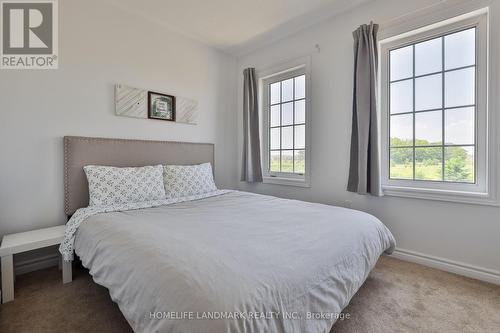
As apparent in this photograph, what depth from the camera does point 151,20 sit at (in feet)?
9.11

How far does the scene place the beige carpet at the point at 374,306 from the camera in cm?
138

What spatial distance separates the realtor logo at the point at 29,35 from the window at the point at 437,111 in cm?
319

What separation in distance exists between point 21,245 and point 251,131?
8.59 ft

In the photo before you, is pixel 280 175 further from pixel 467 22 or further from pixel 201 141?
pixel 467 22

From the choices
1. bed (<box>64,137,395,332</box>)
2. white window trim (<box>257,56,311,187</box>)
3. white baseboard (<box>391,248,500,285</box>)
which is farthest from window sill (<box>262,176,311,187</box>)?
white baseboard (<box>391,248,500,285</box>)

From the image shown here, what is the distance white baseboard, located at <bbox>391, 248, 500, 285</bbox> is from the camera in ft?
6.18

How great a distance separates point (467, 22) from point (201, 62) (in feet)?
9.32

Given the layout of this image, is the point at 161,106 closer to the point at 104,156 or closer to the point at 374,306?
the point at 104,156

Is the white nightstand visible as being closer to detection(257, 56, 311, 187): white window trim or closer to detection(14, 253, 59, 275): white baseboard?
detection(14, 253, 59, 275): white baseboard

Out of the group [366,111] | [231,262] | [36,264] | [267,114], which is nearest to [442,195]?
[366,111]

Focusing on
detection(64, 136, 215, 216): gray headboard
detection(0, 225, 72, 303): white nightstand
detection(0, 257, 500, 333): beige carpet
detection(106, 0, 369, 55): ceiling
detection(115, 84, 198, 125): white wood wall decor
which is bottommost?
detection(0, 257, 500, 333): beige carpet

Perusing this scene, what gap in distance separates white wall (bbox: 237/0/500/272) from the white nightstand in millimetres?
2361

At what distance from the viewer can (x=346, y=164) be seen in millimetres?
2621

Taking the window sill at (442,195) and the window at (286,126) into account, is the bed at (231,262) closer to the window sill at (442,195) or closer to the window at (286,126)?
the window sill at (442,195)
